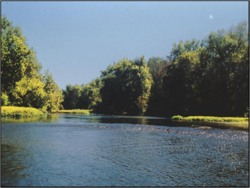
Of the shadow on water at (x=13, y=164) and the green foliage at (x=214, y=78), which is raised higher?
the green foliage at (x=214, y=78)

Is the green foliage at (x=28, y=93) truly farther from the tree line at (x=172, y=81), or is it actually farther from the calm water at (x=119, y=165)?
the calm water at (x=119, y=165)

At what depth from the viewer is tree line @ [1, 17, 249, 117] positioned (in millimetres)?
77312

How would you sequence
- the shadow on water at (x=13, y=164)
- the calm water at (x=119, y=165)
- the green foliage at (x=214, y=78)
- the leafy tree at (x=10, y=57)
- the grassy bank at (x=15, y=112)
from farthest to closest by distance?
1. the green foliage at (x=214, y=78)
2. the leafy tree at (x=10, y=57)
3. the grassy bank at (x=15, y=112)
4. the calm water at (x=119, y=165)
5. the shadow on water at (x=13, y=164)

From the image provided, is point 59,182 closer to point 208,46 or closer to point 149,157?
point 149,157

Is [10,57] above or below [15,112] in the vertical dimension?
above

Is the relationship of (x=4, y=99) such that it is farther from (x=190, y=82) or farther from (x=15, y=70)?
(x=190, y=82)

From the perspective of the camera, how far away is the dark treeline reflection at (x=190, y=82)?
8775 cm

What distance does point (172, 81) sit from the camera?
11331cm

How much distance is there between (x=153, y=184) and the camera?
1578cm

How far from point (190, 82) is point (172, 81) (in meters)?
9.91

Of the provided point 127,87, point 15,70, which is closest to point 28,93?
point 15,70

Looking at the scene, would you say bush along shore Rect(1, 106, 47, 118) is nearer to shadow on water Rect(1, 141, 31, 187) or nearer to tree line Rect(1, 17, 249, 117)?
tree line Rect(1, 17, 249, 117)

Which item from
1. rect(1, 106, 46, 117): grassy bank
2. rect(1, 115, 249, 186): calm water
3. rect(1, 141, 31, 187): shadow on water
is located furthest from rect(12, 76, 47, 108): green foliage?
rect(1, 141, 31, 187): shadow on water

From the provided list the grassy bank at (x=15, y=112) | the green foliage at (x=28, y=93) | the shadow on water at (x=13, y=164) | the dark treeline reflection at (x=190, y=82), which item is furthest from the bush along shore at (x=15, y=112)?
the dark treeline reflection at (x=190, y=82)
